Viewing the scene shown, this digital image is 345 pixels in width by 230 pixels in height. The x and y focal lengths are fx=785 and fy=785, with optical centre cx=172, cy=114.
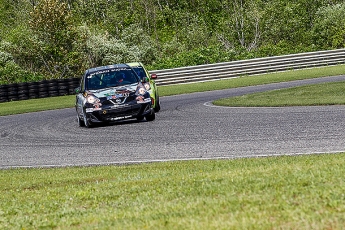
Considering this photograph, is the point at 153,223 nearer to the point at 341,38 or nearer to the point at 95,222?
the point at 95,222

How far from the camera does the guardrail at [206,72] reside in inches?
1427

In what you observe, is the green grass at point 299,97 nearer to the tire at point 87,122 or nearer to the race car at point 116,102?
the race car at point 116,102

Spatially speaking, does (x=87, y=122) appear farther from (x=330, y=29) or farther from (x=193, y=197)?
(x=330, y=29)

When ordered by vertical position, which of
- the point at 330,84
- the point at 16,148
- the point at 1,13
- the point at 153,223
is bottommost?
the point at 1,13

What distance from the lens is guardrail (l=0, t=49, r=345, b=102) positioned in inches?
Answer: 1427

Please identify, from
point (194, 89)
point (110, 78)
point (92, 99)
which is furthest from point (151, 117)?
point (194, 89)

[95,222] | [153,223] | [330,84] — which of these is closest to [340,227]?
[153,223]

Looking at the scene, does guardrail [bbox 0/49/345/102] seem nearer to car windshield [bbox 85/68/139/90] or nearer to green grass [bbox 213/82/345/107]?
green grass [bbox 213/82/345/107]

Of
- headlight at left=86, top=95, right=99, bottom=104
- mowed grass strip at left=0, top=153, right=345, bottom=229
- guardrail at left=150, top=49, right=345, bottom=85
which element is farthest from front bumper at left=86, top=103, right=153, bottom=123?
guardrail at left=150, top=49, right=345, bottom=85

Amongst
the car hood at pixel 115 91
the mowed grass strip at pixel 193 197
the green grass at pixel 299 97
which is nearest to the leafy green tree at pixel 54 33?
the green grass at pixel 299 97

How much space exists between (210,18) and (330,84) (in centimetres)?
4517

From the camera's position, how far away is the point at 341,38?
45969 mm

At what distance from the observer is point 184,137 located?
46.8ft

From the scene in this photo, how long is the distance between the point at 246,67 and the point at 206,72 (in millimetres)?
1972
